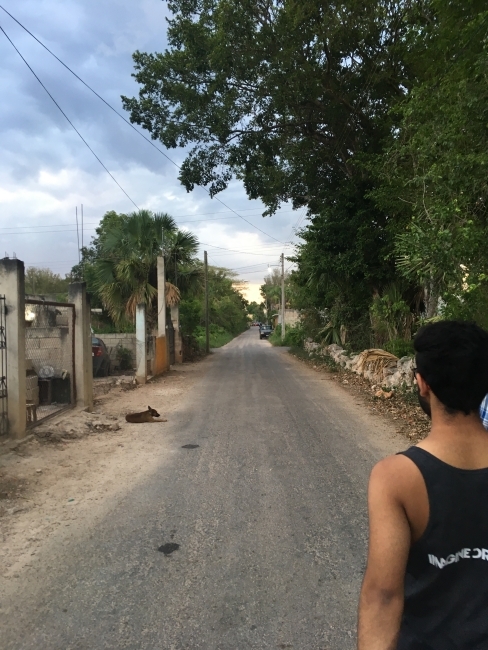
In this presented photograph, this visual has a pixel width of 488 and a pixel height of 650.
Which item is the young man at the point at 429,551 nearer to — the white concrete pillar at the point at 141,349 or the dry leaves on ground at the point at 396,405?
the dry leaves on ground at the point at 396,405

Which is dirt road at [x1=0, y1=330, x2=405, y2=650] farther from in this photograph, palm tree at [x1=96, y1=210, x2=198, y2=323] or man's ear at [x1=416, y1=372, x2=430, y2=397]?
palm tree at [x1=96, y1=210, x2=198, y2=323]

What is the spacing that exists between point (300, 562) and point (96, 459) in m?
3.93

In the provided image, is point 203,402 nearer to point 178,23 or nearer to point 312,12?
point 312,12

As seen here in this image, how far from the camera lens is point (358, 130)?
15781mm

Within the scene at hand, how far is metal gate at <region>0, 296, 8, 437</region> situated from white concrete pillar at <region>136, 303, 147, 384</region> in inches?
319

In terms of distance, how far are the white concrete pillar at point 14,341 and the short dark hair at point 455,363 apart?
7223 mm

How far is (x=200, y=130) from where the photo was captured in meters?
16.4

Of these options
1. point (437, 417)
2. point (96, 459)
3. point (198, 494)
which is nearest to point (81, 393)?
point (96, 459)

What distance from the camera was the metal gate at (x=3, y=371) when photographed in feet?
24.7

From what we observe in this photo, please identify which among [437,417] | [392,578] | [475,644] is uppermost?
[437,417]

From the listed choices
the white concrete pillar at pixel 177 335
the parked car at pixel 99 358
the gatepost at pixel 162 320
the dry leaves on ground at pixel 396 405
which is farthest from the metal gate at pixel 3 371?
the white concrete pillar at pixel 177 335

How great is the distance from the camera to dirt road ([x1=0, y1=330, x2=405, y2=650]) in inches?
118

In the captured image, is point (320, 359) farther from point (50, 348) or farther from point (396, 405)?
point (50, 348)

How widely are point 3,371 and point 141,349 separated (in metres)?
8.41
